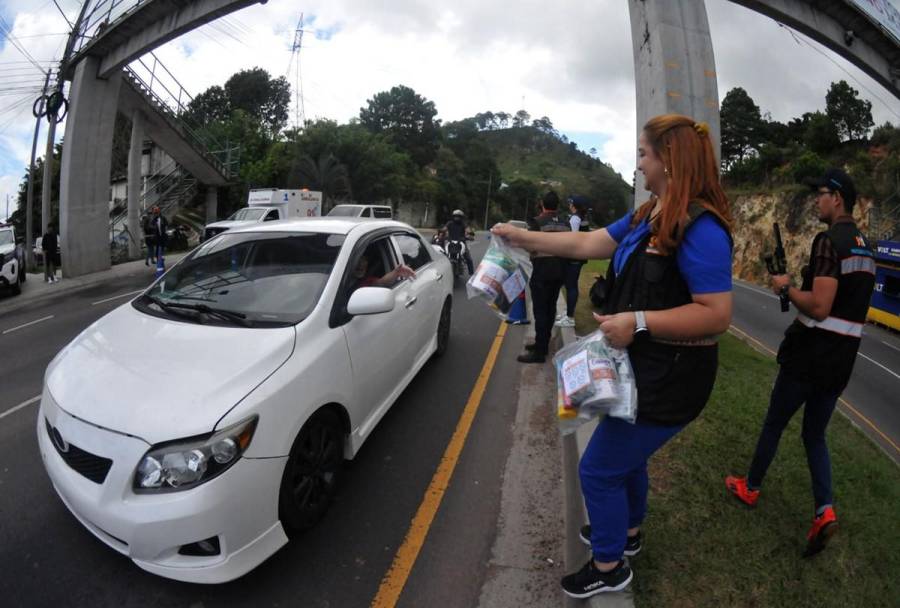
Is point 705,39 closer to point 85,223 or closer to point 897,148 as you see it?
point 85,223

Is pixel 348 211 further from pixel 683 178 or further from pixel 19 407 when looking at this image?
pixel 683 178

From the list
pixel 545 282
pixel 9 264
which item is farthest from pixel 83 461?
pixel 9 264

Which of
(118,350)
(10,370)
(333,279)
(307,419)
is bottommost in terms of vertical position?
(10,370)

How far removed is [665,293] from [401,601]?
6.37 feet

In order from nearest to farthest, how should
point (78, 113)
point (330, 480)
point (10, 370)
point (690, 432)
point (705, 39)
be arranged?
1. point (330, 480)
2. point (690, 432)
3. point (10, 370)
4. point (705, 39)
5. point (78, 113)

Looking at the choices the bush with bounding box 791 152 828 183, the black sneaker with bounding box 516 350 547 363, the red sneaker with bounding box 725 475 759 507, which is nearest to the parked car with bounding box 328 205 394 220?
the black sneaker with bounding box 516 350 547 363

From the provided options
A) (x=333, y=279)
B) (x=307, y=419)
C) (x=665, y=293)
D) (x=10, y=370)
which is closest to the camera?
(x=665, y=293)

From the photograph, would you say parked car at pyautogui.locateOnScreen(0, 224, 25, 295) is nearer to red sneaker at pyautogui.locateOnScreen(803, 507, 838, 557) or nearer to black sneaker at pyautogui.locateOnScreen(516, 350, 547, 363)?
black sneaker at pyautogui.locateOnScreen(516, 350, 547, 363)

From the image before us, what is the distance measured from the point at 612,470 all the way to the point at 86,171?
16.5 meters

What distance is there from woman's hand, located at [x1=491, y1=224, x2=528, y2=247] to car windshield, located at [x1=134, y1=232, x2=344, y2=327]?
1.28 m

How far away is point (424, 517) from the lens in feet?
10.2

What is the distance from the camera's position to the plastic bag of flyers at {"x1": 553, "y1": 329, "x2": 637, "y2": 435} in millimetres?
1856

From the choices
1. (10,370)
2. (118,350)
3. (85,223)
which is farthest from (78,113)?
(118,350)

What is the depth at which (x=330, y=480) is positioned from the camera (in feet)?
9.58
